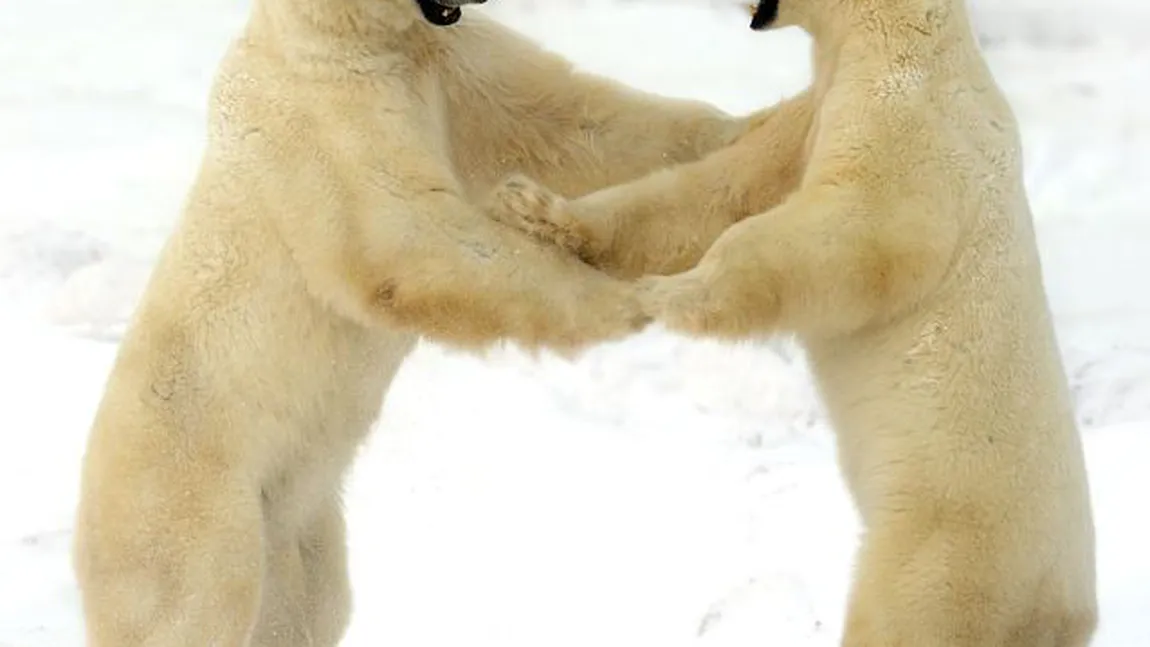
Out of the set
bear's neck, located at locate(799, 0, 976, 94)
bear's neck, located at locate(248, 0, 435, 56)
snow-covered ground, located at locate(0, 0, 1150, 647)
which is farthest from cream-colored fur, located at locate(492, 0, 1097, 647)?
snow-covered ground, located at locate(0, 0, 1150, 647)

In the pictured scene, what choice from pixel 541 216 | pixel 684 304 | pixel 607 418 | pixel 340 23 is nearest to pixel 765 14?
pixel 541 216

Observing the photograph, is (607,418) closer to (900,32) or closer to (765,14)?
(765,14)

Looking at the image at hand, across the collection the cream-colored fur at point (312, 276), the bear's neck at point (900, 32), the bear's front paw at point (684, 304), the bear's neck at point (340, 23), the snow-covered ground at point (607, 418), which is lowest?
the snow-covered ground at point (607, 418)

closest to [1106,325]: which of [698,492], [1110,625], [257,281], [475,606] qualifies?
[698,492]

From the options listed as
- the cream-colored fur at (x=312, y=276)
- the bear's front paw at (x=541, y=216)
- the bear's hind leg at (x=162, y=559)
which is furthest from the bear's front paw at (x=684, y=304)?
the bear's hind leg at (x=162, y=559)

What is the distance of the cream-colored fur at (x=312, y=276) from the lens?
401 centimetres

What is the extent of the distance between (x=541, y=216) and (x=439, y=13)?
584 mm

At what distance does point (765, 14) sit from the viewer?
13.8ft

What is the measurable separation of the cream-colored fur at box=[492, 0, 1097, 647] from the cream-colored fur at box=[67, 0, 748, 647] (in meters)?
0.23

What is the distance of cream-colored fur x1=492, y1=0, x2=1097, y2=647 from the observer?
3.77 m

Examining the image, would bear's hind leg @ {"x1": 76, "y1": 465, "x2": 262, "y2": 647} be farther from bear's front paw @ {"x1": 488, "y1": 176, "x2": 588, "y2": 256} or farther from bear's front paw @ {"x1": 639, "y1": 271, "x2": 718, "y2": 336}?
bear's front paw @ {"x1": 639, "y1": 271, "x2": 718, "y2": 336}

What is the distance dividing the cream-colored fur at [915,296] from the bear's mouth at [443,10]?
0.45 m

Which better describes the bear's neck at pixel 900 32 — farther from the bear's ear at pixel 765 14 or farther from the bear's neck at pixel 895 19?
the bear's ear at pixel 765 14

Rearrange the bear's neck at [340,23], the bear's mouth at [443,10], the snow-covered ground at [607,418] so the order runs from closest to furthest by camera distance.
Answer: the bear's mouth at [443,10] → the bear's neck at [340,23] → the snow-covered ground at [607,418]
